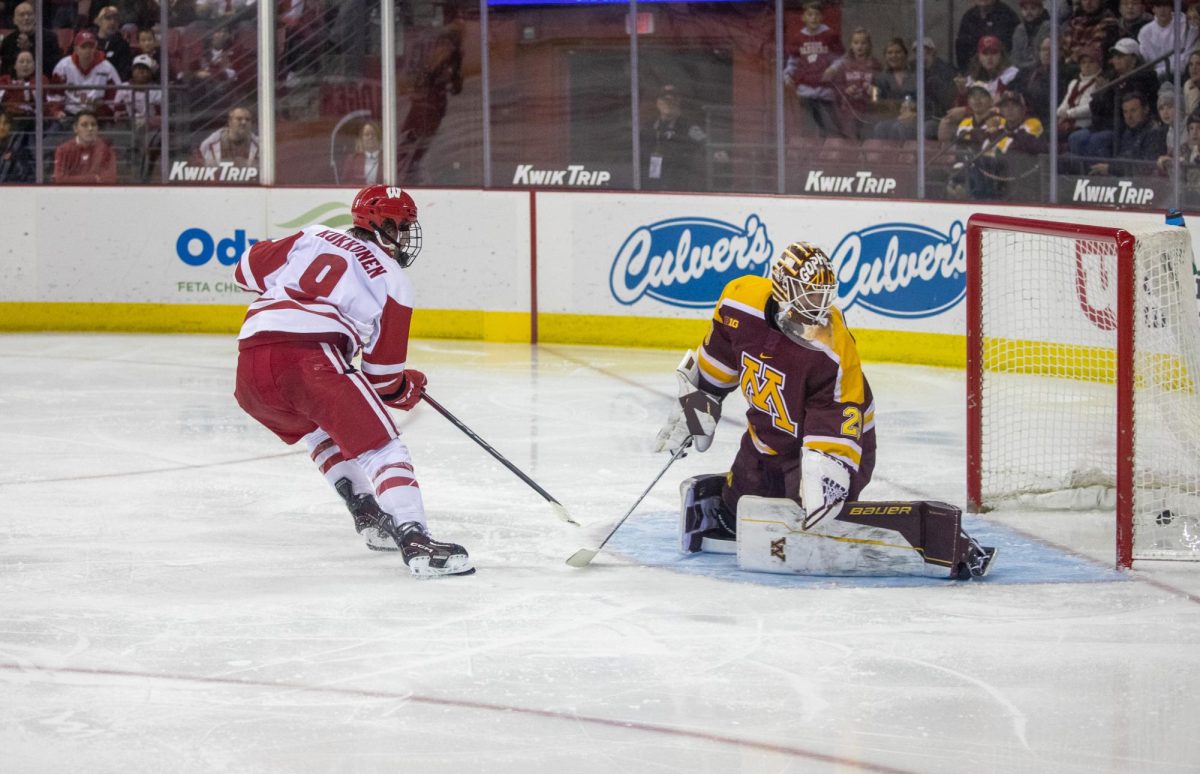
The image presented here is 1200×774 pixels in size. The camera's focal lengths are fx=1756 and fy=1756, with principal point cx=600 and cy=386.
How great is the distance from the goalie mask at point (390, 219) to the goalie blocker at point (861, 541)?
3.59 feet

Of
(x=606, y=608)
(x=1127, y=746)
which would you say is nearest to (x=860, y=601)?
(x=606, y=608)

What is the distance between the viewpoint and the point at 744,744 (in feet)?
10.3

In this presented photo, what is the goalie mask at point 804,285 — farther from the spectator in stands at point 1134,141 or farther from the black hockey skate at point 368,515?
the spectator in stands at point 1134,141

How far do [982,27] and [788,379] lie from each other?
16.8ft

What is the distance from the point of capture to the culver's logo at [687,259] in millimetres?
9023

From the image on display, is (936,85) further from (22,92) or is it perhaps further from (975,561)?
(22,92)

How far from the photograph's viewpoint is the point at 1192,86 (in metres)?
7.96

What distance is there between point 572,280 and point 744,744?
6459mm

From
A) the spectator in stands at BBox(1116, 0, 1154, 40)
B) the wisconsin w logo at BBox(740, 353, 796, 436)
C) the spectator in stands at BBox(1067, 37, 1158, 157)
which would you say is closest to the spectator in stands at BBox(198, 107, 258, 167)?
the spectator in stands at BBox(1067, 37, 1158, 157)

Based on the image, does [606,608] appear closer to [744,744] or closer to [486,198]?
[744,744]

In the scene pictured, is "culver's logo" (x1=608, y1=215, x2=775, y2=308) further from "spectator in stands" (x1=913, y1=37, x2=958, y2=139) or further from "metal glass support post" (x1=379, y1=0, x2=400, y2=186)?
"metal glass support post" (x1=379, y1=0, x2=400, y2=186)

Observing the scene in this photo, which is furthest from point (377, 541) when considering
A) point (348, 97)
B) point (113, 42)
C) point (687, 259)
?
point (113, 42)

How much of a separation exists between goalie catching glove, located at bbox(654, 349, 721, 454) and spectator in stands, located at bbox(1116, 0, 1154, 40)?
4612 millimetres

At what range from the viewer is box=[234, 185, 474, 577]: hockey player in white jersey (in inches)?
173
